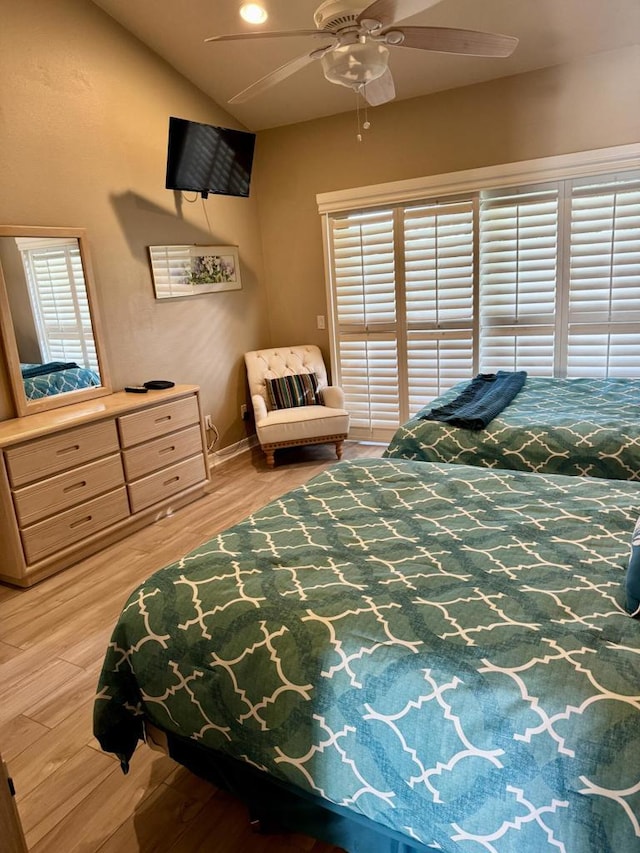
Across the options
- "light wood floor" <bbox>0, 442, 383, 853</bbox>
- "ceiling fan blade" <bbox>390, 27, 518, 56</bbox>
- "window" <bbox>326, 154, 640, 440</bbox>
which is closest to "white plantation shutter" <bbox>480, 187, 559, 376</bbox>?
"window" <bbox>326, 154, 640, 440</bbox>

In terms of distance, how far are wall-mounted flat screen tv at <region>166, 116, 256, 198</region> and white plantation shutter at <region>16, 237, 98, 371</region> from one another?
91 cm

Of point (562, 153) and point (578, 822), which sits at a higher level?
point (562, 153)

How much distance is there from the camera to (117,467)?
341cm

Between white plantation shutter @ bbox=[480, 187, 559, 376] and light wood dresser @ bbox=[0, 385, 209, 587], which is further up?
white plantation shutter @ bbox=[480, 187, 559, 376]

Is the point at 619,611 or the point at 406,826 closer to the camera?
the point at 406,826

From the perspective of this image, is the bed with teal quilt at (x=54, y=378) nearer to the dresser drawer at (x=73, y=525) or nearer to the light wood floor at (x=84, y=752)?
the dresser drawer at (x=73, y=525)

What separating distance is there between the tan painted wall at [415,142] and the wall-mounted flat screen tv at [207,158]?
69cm

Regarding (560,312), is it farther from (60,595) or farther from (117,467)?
(60,595)

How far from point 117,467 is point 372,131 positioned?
3.28m

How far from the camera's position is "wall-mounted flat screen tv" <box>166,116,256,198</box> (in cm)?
379

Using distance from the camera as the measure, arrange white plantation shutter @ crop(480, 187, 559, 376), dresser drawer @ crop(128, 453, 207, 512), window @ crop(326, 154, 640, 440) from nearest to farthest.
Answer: dresser drawer @ crop(128, 453, 207, 512) → window @ crop(326, 154, 640, 440) → white plantation shutter @ crop(480, 187, 559, 376)

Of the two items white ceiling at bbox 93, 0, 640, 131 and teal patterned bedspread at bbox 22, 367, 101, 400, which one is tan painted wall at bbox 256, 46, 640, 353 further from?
teal patterned bedspread at bbox 22, 367, 101, 400

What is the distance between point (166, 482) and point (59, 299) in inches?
51.7

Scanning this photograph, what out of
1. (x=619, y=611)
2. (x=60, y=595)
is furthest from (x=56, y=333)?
(x=619, y=611)
